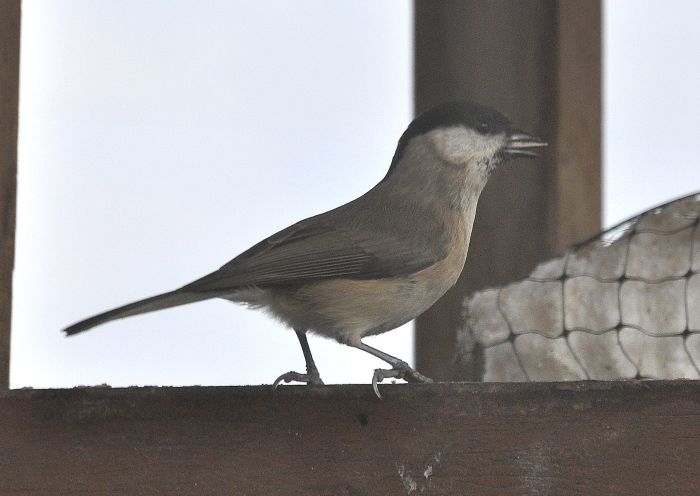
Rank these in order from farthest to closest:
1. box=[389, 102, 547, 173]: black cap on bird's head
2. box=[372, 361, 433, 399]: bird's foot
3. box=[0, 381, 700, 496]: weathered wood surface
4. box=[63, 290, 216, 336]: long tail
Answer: box=[389, 102, 547, 173]: black cap on bird's head, box=[63, 290, 216, 336]: long tail, box=[372, 361, 433, 399]: bird's foot, box=[0, 381, 700, 496]: weathered wood surface

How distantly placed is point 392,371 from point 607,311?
1199 mm

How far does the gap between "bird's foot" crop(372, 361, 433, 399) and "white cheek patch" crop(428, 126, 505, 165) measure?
0.82m

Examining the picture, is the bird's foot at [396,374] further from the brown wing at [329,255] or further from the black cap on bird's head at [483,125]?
the black cap on bird's head at [483,125]

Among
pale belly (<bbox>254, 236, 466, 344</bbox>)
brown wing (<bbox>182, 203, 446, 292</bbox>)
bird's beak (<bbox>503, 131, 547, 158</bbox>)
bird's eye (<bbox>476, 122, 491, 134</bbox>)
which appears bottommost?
pale belly (<bbox>254, 236, 466, 344</bbox>)

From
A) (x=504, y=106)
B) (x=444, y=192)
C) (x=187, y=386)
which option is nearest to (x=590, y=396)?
(x=187, y=386)

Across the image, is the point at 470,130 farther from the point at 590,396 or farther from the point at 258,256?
the point at 590,396

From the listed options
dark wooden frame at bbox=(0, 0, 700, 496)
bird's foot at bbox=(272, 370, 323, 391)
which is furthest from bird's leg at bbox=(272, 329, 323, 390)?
dark wooden frame at bbox=(0, 0, 700, 496)

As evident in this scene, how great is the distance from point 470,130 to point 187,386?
1.28 metres

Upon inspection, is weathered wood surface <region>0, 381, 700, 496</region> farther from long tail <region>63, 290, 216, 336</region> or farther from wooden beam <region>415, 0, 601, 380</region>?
wooden beam <region>415, 0, 601, 380</region>

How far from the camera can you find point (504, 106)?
151 inches

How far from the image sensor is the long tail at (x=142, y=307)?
2.40 m

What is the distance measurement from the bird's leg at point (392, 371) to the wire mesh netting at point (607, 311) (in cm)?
62

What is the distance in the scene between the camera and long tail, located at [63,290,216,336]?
2.40 meters

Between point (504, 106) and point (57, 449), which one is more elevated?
point (504, 106)
